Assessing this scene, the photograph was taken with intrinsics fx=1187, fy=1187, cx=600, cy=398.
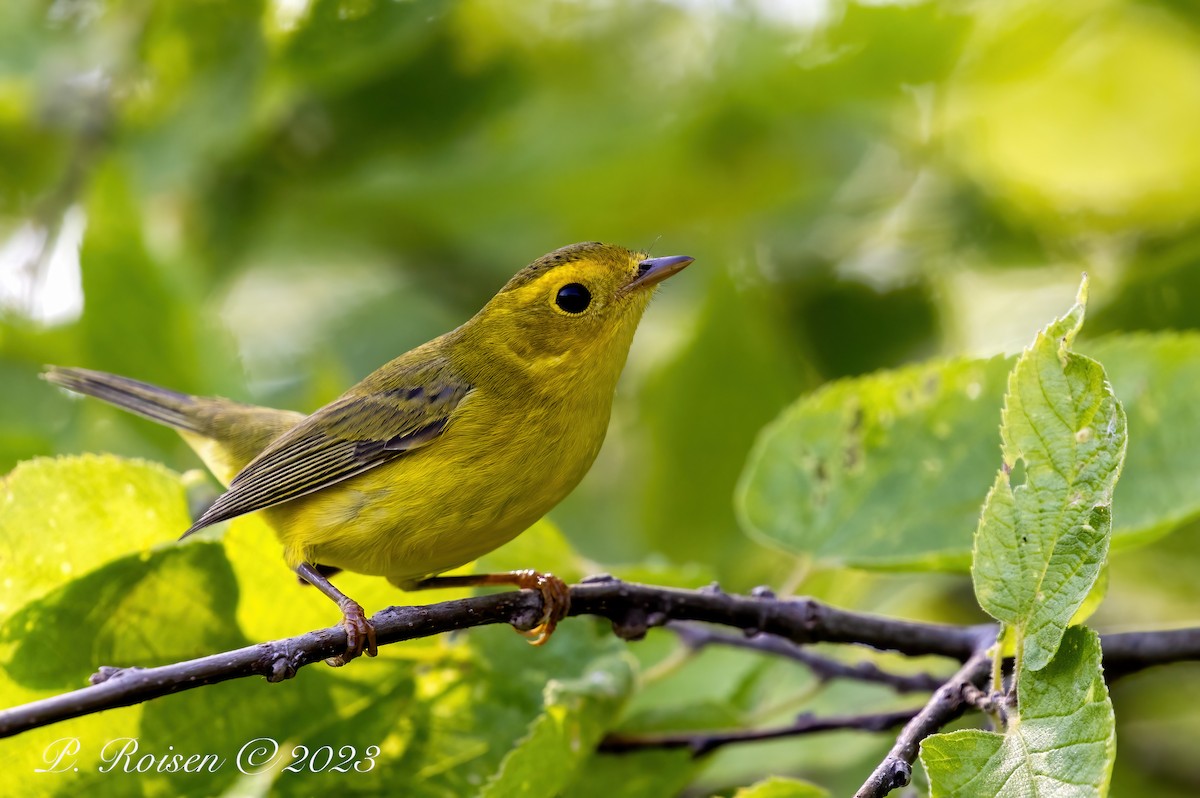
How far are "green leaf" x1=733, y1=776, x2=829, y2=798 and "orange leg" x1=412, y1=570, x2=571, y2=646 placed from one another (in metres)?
0.47

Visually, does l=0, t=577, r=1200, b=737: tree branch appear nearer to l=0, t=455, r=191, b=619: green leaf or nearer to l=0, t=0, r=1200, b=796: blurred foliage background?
l=0, t=455, r=191, b=619: green leaf

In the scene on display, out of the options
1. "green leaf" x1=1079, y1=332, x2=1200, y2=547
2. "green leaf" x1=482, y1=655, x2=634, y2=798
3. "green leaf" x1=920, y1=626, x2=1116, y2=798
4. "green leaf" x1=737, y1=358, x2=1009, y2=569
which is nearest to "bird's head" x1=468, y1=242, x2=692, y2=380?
"green leaf" x1=737, y1=358, x2=1009, y2=569

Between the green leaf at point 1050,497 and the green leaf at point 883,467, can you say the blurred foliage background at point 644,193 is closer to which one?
the green leaf at point 883,467

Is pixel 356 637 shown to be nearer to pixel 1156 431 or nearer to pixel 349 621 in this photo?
pixel 349 621

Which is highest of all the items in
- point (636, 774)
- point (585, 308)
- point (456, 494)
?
point (585, 308)

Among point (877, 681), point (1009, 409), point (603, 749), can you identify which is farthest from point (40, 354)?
point (1009, 409)

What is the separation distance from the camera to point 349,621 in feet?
7.24

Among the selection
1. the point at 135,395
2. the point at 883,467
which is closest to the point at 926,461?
the point at 883,467

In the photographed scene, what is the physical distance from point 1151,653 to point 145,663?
1.99 meters

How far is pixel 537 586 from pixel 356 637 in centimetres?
60

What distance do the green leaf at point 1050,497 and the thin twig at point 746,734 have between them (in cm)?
81

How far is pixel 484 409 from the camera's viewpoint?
9.59 feet

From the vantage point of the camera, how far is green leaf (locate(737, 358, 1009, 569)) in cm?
271

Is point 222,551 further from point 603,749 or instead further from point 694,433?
point 694,433
